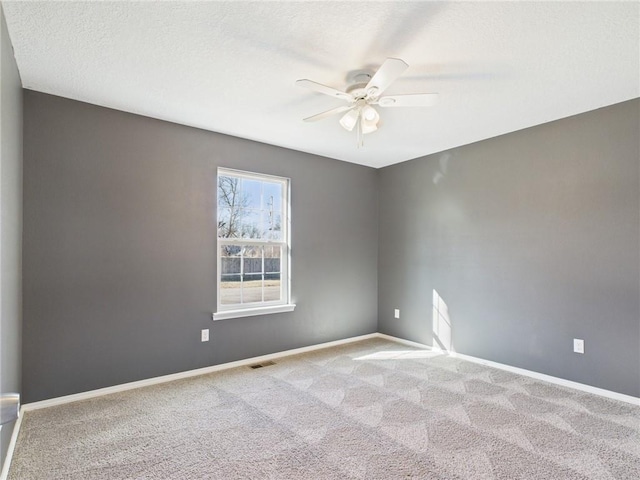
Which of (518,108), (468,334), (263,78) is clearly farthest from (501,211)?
(263,78)

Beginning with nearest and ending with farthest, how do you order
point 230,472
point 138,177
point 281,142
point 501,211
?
point 230,472 → point 138,177 → point 501,211 → point 281,142

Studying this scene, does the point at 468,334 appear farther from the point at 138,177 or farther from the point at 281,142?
the point at 138,177

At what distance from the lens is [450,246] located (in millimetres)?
4207

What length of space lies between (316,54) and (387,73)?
0.50 metres

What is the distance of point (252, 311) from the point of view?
12.5 feet

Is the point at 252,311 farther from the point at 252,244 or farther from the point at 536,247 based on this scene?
the point at 536,247

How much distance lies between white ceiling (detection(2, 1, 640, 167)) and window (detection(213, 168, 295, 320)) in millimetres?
856

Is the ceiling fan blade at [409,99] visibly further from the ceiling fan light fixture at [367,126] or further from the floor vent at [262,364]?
the floor vent at [262,364]

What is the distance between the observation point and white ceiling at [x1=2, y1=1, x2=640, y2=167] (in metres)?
1.85

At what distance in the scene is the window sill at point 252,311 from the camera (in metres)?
3.59

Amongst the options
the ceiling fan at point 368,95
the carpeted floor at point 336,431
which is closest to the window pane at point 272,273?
the carpeted floor at point 336,431

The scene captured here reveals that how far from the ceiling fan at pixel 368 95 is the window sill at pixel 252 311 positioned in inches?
83.2

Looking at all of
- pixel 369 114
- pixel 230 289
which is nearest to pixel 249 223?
pixel 230 289

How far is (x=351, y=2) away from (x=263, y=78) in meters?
0.97
